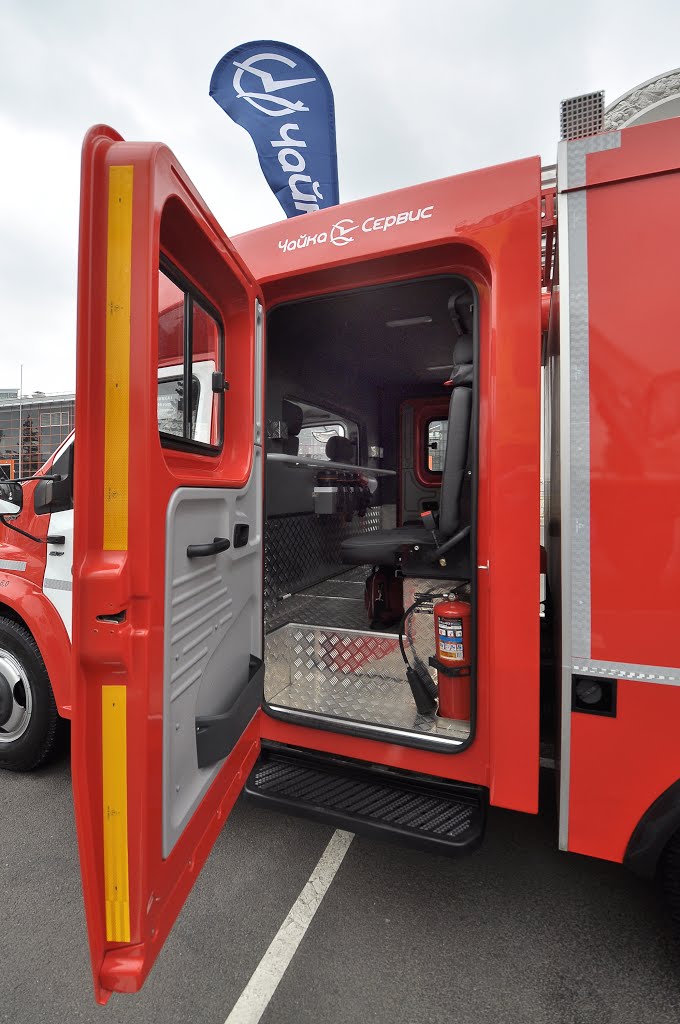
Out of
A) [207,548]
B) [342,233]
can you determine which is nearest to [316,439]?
[342,233]

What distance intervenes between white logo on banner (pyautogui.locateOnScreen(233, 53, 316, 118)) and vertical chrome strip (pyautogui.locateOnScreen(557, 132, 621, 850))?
3.11 meters

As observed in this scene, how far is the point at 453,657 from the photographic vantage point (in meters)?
1.88

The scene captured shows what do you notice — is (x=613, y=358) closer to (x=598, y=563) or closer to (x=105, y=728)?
(x=598, y=563)

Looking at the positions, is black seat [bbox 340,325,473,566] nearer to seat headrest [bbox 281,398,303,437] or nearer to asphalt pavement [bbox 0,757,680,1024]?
asphalt pavement [bbox 0,757,680,1024]

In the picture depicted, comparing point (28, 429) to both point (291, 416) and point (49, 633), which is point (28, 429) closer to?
point (291, 416)

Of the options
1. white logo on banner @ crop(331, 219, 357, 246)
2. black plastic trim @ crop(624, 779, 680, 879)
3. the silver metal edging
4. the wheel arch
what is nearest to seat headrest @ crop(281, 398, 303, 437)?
white logo on banner @ crop(331, 219, 357, 246)

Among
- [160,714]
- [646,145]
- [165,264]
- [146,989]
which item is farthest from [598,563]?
[146,989]

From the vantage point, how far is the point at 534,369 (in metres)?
1.46

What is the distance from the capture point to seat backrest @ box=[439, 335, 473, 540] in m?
1.88

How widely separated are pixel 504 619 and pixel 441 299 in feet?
6.30

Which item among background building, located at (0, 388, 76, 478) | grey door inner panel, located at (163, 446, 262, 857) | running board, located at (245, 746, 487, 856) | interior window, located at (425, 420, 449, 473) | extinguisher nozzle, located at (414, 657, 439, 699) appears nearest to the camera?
grey door inner panel, located at (163, 446, 262, 857)

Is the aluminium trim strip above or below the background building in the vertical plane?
below

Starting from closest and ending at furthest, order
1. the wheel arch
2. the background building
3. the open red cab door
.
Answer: the open red cab door, the wheel arch, the background building

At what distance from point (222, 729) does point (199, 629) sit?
1.02ft
